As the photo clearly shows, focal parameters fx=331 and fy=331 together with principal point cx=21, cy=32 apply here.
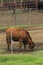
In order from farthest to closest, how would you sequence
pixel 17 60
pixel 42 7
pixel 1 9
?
pixel 42 7 < pixel 1 9 < pixel 17 60

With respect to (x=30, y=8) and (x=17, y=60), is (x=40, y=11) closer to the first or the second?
(x=30, y=8)

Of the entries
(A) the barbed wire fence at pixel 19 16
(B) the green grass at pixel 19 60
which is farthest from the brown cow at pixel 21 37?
(A) the barbed wire fence at pixel 19 16

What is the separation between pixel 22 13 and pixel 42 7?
485 centimetres

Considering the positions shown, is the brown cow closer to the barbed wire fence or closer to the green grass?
the green grass

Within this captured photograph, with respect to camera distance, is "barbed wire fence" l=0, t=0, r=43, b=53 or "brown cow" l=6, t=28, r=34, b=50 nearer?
"brown cow" l=6, t=28, r=34, b=50

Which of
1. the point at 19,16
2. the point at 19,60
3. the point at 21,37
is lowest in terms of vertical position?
the point at 19,16

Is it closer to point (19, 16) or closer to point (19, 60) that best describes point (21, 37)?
point (19, 60)

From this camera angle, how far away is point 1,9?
105 feet

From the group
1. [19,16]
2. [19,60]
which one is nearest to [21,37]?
[19,60]

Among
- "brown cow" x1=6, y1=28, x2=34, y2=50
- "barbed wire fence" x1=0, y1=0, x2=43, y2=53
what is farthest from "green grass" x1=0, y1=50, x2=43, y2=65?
"barbed wire fence" x1=0, y1=0, x2=43, y2=53

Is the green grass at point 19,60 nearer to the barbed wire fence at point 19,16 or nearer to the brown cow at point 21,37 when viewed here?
the brown cow at point 21,37

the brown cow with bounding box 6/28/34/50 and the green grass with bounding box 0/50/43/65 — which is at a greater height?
the green grass with bounding box 0/50/43/65

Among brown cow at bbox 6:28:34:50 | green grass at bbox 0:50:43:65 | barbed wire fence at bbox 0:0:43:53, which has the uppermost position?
green grass at bbox 0:50:43:65

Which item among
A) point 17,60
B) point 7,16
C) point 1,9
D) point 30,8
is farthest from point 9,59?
point 30,8
